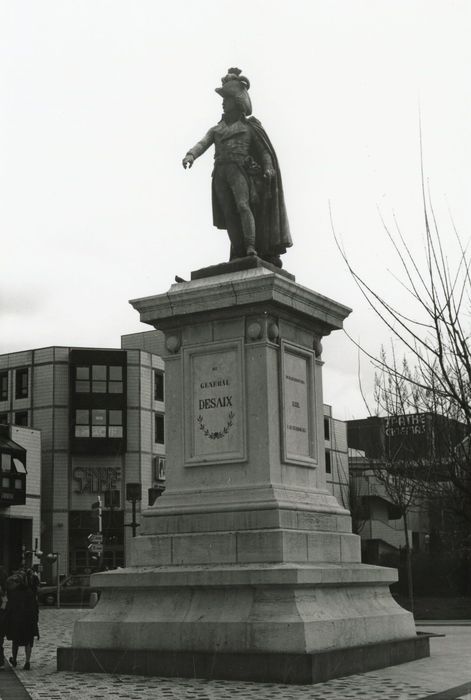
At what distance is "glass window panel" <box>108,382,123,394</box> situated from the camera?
218ft

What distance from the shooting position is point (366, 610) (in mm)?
13344

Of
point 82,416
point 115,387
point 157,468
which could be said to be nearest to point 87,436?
point 82,416

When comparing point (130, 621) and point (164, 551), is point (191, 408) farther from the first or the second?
point (130, 621)

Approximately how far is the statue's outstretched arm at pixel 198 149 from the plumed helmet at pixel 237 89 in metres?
0.60

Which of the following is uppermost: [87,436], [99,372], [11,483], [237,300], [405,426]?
[99,372]

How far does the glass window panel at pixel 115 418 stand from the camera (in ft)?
219

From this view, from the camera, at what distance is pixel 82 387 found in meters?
66.2

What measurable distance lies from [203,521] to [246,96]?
6684 millimetres

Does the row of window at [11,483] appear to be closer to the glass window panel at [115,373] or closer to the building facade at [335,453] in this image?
the glass window panel at [115,373]

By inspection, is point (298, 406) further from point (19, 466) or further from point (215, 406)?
point (19, 466)

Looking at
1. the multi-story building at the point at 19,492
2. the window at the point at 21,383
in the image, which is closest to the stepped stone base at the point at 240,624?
the multi-story building at the point at 19,492

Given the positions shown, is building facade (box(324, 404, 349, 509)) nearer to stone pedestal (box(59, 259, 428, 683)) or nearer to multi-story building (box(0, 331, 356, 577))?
multi-story building (box(0, 331, 356, 577))

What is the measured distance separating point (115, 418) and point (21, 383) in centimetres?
770

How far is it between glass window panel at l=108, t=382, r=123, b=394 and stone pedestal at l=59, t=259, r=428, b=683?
5210 centimetres
